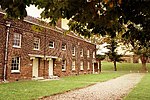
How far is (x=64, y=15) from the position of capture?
22.3 ft

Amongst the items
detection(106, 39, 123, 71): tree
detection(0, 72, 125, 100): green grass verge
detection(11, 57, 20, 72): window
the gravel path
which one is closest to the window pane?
detection(11, 57, 20, 72): window

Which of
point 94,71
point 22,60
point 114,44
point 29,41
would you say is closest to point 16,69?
point 22,60

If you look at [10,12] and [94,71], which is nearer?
[10,12]

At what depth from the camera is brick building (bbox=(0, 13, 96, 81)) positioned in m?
23.7

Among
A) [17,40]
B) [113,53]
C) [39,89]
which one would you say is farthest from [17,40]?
[113,53]

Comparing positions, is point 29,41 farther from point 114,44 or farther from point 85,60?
point 114,44

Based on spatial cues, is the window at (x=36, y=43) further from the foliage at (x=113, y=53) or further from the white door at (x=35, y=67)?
the foliage at (x=113, y=53)

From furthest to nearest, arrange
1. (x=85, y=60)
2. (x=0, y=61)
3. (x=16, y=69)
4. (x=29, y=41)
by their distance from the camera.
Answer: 1. (x=85, y=60)
2. (x=29, y=41)
3. (x=16, y=69)
4. (x=0, y=61)

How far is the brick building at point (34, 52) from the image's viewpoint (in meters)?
23.7

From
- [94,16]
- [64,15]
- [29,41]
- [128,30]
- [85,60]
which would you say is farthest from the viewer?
[85,60]

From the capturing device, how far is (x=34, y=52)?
91.2 feet

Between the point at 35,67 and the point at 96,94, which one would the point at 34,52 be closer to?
the point at 35,67

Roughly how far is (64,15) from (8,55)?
1815 cm

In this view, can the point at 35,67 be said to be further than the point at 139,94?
Yes
